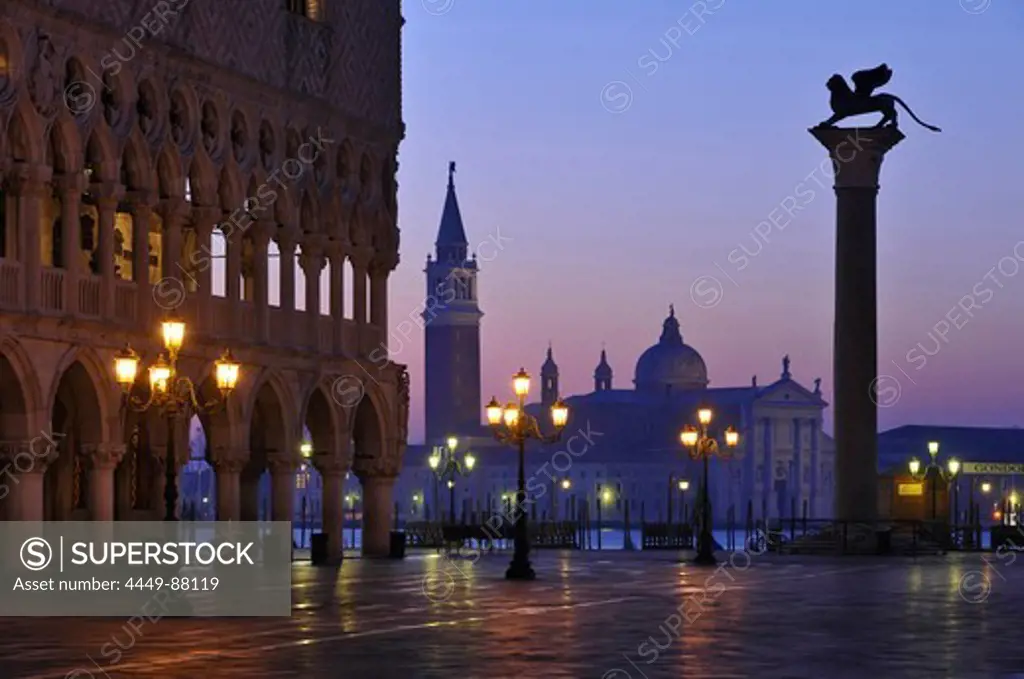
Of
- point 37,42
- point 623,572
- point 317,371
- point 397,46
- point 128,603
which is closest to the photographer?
point 128,603

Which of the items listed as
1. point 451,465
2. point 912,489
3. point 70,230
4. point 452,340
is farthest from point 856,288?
point 452,340

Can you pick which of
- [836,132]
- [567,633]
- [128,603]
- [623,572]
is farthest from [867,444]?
[567,633]

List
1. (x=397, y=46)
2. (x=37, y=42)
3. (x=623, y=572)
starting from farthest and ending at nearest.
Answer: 1. (x=397, y=46)
2. (x=623, y=572)
3. (x=37, y=42)

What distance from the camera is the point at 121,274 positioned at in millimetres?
43344

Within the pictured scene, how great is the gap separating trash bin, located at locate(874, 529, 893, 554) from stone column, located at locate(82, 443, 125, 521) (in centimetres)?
1855

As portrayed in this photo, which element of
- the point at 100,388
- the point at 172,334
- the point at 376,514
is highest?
the point at 172,334

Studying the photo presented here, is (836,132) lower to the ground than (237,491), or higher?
higher

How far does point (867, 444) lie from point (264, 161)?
1460 cm

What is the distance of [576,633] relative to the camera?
82.1ft

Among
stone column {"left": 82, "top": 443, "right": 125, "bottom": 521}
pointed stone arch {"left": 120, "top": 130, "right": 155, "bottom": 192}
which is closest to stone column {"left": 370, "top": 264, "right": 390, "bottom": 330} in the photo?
pointed stone arch {"left": 120, "top": 130, "right": 155, "bottom": 192}

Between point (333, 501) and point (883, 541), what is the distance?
1115 centimetres

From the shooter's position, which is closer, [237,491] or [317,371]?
[237,491]

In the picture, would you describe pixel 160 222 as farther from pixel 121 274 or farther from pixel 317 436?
pixel 317 436

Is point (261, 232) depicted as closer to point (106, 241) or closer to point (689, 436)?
point (106, 241)
